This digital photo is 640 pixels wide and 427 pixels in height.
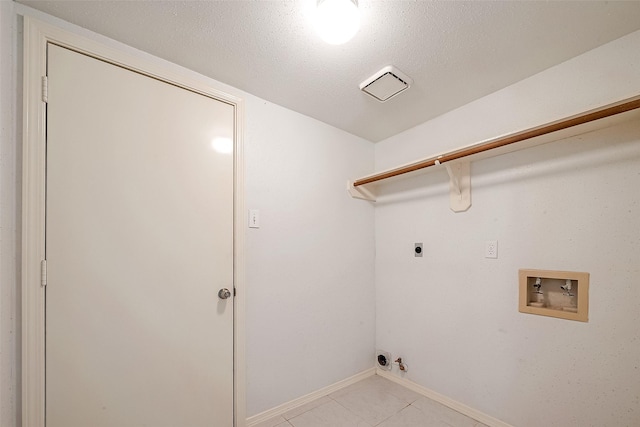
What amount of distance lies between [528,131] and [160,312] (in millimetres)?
2080

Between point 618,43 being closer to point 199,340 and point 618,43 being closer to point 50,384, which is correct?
point 199,340

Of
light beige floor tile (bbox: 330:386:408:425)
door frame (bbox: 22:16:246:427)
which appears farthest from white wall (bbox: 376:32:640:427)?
door frame (bbox: 22:16:246:427)

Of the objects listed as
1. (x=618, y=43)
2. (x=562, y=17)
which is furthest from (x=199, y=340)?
Result: (x=618, y=43)

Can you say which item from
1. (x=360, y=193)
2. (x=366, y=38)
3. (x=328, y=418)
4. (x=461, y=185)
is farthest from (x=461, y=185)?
(x=328, y=418)

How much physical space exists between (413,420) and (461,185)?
1.59 m

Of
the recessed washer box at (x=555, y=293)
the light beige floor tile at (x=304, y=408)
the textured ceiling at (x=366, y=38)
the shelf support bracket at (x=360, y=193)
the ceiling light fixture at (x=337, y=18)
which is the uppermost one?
the textured ceiling at (x=366, y=38)

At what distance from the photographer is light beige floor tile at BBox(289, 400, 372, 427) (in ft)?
5.44

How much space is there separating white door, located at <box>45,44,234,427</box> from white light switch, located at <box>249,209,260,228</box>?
148 millimetres

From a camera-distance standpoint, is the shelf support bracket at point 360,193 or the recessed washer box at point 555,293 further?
the shelf support bracket at point 360,193

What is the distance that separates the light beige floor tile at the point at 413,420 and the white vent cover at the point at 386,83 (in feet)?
6.94

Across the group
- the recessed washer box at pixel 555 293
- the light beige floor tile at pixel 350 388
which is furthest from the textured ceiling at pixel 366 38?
the light beige floor tile at pixel 350 388

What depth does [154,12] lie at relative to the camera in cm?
115

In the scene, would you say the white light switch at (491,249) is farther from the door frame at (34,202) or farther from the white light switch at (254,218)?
the door frame at (34,202)

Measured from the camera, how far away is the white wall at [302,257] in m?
1.72
